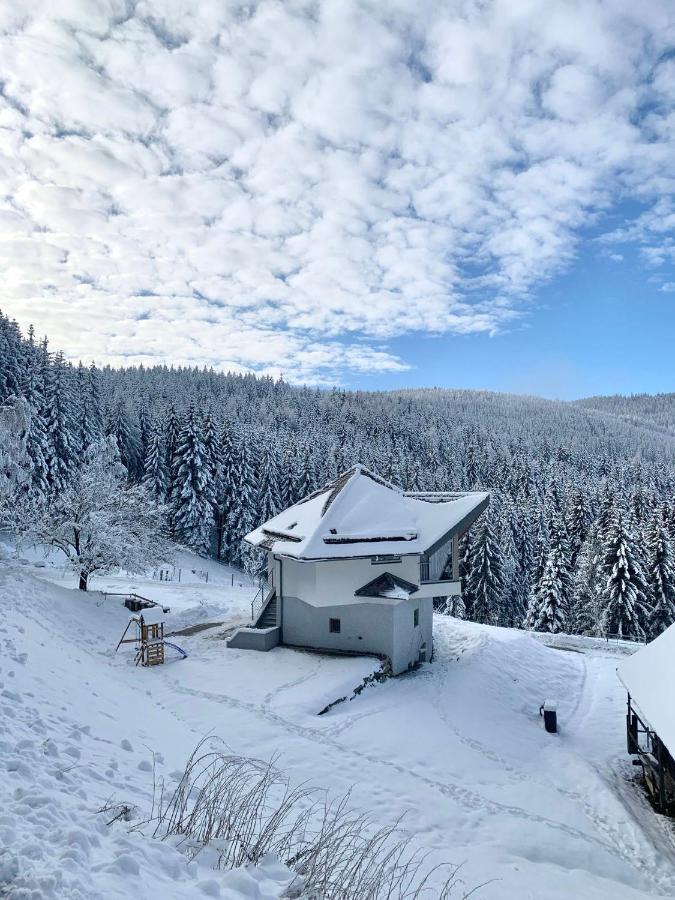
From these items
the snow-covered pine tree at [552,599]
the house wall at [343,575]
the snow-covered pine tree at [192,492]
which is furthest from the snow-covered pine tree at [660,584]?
the snow-covered pine tree at [192,492]

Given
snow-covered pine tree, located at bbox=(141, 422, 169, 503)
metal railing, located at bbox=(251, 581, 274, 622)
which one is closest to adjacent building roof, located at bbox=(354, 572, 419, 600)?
metal railing, located at bbox=(251, 581, 274, 622)

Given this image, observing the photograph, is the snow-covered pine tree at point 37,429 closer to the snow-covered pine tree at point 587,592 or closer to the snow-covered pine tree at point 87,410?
the snow-covered pine tree at point 87,410

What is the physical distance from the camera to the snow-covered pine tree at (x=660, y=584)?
39.3 metres

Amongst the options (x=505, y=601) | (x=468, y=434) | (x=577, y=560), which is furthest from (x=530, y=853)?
(x=468, y=434)

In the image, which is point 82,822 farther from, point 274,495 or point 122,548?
point 274,495

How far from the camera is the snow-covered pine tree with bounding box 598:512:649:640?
37.7m

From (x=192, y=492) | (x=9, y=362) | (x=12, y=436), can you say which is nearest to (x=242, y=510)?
(x=192, y=492)

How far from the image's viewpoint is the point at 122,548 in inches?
997

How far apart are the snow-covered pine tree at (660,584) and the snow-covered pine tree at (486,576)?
12.1m

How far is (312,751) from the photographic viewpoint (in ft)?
43.7

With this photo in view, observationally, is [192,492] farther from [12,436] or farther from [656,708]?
[656,708]

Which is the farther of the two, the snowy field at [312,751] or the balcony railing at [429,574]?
the balcony railing at [429,574]

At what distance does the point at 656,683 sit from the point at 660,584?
30.5 metres

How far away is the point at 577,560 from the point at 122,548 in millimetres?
46760
